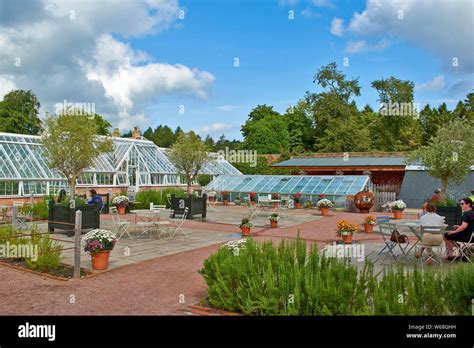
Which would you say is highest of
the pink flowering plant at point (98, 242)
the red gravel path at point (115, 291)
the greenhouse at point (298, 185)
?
the greenhouse at point (298, 185)

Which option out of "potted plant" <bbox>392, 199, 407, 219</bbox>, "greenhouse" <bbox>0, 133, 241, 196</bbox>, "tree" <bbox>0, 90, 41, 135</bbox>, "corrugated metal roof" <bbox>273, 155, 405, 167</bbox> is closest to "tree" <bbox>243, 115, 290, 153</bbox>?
"corrugated metal roof" <bbox>273, 155, 405, 167</bbox>

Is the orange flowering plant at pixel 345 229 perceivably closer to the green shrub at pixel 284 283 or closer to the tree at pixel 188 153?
the green shrub at pixel 284 283

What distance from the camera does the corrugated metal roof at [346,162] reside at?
3094 cm

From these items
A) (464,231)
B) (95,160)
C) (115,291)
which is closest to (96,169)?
(95,160)

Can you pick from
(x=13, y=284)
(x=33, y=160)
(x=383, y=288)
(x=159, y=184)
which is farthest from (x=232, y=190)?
(x=383, y=288)

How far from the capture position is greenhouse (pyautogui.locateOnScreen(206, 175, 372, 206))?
80.4 ft

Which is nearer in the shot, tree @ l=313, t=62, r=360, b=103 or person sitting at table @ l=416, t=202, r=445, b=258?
person sitting at table @ l=416, t=202, r=445, b=258

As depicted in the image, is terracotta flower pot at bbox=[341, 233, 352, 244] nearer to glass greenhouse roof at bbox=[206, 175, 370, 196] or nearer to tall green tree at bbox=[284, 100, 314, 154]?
glass greenhouse roof at bbox=[206, 175, 370, 196]

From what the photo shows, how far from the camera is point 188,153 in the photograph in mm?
20641

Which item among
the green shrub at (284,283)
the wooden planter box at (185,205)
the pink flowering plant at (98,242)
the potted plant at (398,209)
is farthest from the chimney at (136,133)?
the green shrub at (284,283)

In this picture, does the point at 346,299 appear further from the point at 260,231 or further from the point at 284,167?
the point at 284,167

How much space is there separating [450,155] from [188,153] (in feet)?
38.0

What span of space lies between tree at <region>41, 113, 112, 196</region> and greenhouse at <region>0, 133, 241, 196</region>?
2.18m

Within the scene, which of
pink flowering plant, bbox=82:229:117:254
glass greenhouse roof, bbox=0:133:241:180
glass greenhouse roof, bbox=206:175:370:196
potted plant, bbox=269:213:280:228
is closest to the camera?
pink flowering plant, bbox=82:229:117:254
